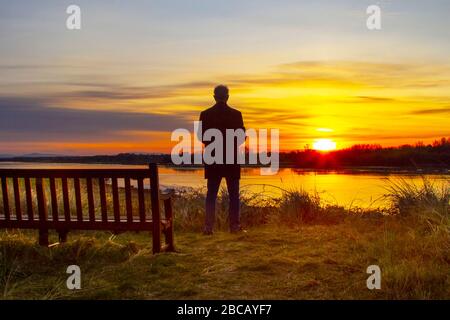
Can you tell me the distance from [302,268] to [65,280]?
2352 mm

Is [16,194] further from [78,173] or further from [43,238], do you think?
[78,173]

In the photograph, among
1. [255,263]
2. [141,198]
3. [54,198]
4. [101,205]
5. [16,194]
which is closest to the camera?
[255,263]

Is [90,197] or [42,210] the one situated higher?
[90,197]

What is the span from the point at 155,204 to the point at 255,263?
126 centimetres

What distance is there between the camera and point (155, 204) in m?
6.16

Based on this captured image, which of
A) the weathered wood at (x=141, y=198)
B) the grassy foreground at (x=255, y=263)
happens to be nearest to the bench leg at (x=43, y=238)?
the grassy foreground at (x=255, y=263)

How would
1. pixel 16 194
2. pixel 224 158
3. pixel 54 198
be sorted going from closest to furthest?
pixel 54 198
pixel 16 194
pixel 224 158

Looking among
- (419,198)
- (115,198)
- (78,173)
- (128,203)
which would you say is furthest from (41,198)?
(419,198)

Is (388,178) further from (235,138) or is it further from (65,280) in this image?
A: (65,280)

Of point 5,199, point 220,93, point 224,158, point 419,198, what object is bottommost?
point 419,198

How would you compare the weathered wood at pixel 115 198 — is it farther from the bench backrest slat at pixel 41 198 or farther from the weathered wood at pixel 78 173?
the bench backrest slat at pixel 41 198

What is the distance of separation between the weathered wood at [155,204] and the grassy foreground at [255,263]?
175 millimetres

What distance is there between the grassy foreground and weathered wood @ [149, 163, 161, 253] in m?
0.17
